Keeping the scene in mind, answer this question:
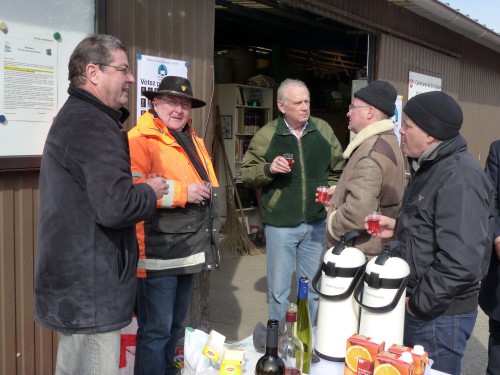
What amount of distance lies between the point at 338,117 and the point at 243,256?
11.8 feet

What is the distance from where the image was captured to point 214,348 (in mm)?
2002

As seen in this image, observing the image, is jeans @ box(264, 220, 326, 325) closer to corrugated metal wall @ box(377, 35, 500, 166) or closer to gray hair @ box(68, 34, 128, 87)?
gray hair @ box(68, 34, 128, 87)

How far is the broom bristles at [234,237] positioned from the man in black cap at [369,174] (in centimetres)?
458

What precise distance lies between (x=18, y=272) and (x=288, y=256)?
1.84 meters

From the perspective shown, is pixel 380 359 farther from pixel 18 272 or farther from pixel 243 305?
pixel 243 305

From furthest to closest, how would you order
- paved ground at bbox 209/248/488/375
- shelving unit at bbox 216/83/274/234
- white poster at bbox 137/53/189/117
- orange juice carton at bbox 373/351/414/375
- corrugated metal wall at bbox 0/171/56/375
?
shelving unit at bbox 216/83/274/234, paved ground at bbox 209/248/488/375, white poster at bbox 137/53/189/117, corrugated metal wall at bbox 0/171/56/375, orange juice carton at bbox 373/351/414/375

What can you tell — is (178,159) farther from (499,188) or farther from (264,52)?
(264,52)

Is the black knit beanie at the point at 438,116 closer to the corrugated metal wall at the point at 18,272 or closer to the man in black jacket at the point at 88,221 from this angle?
the man in black jacket at the point at 88,221

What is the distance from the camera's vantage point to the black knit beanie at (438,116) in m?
2.29

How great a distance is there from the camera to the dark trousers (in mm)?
2940

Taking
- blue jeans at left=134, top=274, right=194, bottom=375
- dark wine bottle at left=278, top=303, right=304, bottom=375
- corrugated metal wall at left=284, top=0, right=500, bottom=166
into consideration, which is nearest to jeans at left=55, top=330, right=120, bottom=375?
dark wine bottle at left=278, top=303, right=304, bottom=375

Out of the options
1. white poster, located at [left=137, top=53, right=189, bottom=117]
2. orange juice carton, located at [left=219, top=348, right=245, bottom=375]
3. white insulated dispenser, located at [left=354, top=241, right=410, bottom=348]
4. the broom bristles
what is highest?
white poster, located at [left=137, top=53, right=189, bottom=117]

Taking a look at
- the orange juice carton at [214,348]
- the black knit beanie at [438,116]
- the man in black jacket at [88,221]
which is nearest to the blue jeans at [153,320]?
the man in black jacket at [88,221]

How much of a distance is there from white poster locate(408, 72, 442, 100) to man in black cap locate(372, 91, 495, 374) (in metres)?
5.00
